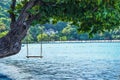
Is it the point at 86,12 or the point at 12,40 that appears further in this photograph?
the point at 12,40

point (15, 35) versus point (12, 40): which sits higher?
point (15, 35)

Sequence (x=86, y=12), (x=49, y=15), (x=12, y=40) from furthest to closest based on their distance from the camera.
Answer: (x=49, y=15), (x=12, y=40), (x=86, y=12)

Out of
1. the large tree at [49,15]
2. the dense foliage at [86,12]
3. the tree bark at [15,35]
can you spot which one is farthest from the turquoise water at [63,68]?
the tree bark at [15,35]

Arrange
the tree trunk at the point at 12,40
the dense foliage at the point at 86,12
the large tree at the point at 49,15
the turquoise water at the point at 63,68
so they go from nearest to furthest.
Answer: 1. the dense foliage at the point at 86,12
2. the large tree at the point at 49,15
3. the tree trunk at the point at 12,40
4. the turquoise water at the point at 63,68

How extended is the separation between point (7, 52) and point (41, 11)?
1221mm

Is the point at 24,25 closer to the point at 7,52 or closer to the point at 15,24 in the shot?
the point at 15,24

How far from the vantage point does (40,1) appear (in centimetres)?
818

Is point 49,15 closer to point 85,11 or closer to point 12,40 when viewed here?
point 85,11

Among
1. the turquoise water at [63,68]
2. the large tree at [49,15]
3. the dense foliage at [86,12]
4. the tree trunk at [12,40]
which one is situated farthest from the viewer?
the turquoise water at [63,68]

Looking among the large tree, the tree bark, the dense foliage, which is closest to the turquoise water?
the dense foliage

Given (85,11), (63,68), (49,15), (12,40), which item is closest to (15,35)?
(12,40)

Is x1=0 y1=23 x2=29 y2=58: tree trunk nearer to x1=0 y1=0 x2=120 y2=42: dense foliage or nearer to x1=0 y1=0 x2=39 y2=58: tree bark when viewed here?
x1=0 y1=0 x2=39 y2=58: tree bark

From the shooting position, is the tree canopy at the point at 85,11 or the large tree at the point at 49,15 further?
the large tree at the point at 49,15

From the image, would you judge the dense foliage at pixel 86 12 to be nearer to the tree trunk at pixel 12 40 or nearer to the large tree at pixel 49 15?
the large tree at pixel 49 15
